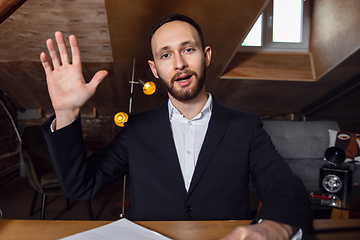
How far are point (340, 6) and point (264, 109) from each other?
207 centimetres

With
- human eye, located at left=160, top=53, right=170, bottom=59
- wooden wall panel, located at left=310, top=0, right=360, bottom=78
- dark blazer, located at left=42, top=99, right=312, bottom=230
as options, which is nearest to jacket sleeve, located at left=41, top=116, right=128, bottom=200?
dark blazer, located at left=42, top=99, right=312, bottom=230

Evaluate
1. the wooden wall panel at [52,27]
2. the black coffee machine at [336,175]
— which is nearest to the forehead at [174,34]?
the wooden wall panel at [52,27]

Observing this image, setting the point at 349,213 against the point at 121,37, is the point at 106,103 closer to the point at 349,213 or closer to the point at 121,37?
the point at 121,37

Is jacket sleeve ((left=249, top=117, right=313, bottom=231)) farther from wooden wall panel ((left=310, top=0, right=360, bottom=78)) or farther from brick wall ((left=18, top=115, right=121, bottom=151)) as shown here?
brick wall ((left=18, top=115, right=121, bottom=151))

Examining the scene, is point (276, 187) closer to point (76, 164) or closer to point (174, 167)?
point (174, 167)

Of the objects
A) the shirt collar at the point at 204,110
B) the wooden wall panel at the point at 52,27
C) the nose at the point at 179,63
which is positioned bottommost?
the shirt collar at the point at 204,110

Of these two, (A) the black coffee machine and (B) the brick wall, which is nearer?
(A) the black coffee machine

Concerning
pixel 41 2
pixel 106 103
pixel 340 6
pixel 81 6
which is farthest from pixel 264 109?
pixel 41 2

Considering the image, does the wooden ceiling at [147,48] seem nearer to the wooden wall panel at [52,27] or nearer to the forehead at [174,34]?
the wooden wall panel at [52,27]

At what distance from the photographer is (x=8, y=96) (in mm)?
4195

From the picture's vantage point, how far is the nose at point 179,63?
43.3 inches

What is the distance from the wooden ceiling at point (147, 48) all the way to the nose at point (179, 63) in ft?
5.03

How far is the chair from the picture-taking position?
2609mm

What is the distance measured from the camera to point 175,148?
108 cm
